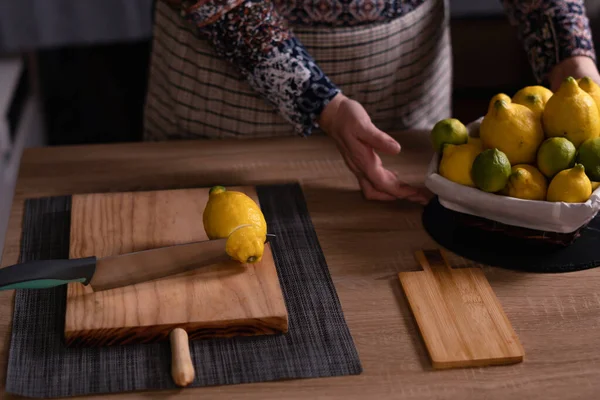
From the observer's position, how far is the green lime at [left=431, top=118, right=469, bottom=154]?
1053 mm

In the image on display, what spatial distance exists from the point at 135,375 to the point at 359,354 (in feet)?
0.82

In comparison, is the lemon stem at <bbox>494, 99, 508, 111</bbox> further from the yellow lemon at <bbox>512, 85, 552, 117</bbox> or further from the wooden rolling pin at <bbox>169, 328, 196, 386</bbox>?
the wooden rolling pin at <bbox>169, 328, 196, 386</bbox>

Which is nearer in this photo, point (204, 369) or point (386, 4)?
point (204, 369)

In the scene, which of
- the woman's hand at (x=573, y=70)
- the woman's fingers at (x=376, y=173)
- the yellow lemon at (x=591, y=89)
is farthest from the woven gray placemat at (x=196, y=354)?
the woman's hand at (x=573, y=70)

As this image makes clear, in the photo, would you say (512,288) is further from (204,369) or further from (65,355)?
(65,355)

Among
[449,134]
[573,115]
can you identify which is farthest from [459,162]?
[573,115]

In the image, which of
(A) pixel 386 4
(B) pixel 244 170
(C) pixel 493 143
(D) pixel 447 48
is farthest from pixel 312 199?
(D) pixel 447 48

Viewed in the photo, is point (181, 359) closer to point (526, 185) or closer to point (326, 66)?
point (526, 185)

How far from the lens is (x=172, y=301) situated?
90 centimetres

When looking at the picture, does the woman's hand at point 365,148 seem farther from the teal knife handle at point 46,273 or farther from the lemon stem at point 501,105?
the teal knife handle at point 46,273

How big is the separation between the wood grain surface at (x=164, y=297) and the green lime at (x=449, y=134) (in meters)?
0.29

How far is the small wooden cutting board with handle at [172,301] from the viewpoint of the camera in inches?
33.7

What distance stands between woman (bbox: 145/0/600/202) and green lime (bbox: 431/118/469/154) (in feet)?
0.26

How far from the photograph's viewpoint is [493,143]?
1008 mm
